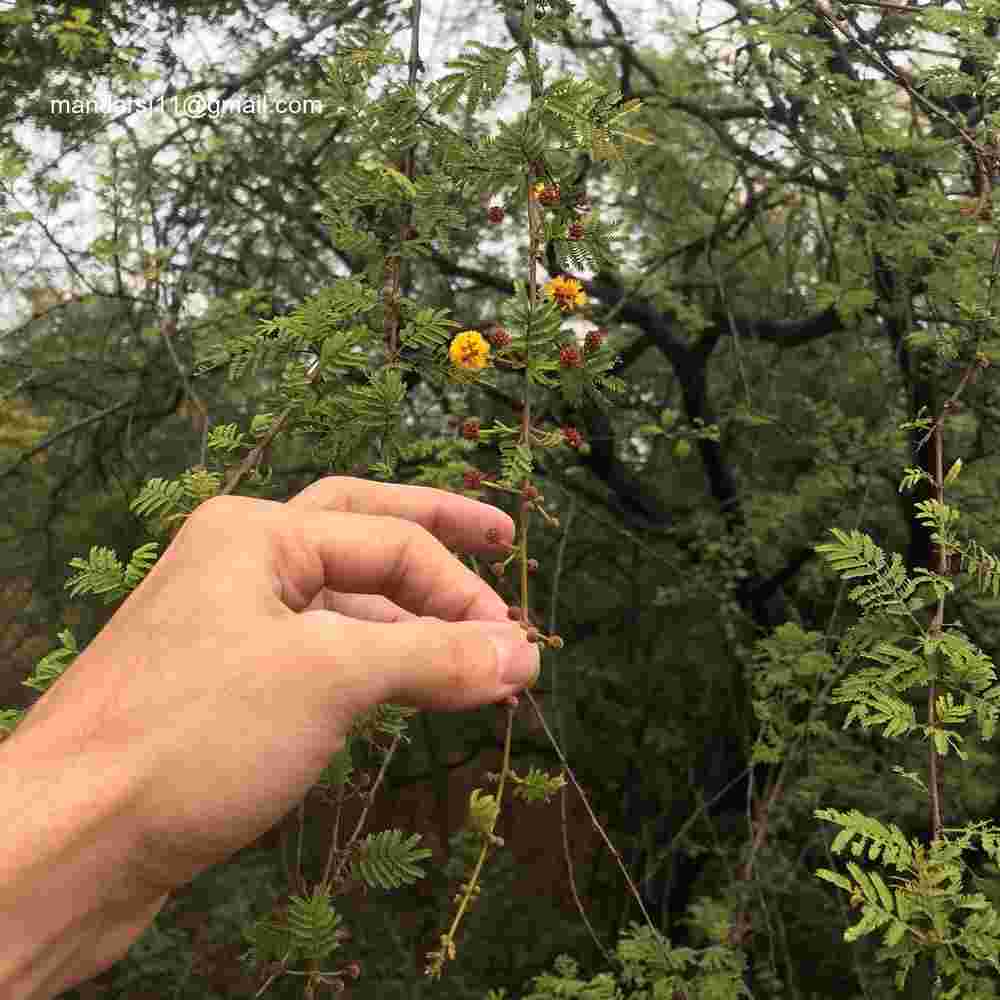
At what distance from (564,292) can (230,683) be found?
26.4 inches

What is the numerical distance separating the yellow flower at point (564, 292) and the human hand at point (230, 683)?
0.46 metres

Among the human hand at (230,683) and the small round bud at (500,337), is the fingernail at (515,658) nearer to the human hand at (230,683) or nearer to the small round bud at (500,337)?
the human hand at (230,683)

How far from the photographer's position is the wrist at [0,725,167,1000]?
32.5 inches

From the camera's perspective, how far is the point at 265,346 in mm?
1328

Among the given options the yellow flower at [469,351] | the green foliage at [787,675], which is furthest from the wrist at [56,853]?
the green foliage at [787,675]

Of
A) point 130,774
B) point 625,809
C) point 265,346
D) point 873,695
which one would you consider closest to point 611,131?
point 265,346

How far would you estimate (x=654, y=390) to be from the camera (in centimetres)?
615

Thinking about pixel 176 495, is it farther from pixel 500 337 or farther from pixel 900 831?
pixel 900 831

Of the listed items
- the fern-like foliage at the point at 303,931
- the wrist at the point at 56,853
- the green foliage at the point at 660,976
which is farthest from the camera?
the green foliage at the point at 660,976

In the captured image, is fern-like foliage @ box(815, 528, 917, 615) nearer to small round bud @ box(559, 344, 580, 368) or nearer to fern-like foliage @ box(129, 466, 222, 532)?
small round bud @ box(559, 344, 580, 368)

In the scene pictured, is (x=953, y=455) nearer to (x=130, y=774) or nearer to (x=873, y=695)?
(x=873, y=695)

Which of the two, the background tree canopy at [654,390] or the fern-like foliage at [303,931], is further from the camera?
the background tree canopy at [654,390]

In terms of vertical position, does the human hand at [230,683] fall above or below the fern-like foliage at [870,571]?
above

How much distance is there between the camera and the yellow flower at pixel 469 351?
1273mm
